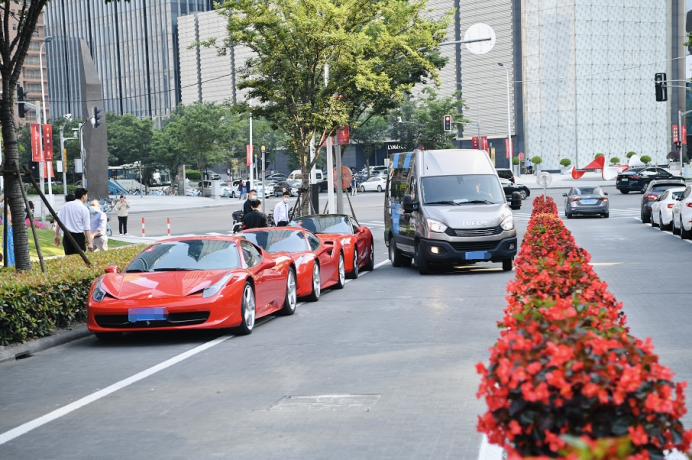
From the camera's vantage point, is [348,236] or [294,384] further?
[348,236]

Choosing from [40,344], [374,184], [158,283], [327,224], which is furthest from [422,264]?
[374,184]

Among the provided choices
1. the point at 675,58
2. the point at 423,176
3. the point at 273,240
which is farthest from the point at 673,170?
the point at 273,240

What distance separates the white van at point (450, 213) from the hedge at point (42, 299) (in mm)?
7642

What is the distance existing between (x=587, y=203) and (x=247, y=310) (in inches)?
1274

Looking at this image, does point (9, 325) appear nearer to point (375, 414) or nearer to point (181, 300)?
point (181, 300)

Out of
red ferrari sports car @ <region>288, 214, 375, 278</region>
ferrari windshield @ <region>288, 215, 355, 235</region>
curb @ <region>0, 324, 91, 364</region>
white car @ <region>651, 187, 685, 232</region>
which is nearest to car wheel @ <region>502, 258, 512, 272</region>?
red ferrari sports car @ <region>288, 214, 375, 278</region>

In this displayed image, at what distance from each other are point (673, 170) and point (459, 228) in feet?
240

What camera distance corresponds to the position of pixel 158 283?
1224 cm

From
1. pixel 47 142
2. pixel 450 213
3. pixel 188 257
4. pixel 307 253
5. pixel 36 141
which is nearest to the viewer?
pixel 188 257

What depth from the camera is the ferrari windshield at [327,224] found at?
67.8ft

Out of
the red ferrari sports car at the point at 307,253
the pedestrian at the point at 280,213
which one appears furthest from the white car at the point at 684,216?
the red ferrari sports car at the point at 307,253

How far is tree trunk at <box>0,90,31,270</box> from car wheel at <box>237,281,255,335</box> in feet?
11.9

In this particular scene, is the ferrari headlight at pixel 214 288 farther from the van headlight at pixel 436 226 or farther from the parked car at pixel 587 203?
the parked car at pixel 587 203

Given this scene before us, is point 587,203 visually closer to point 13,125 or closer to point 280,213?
point 280,213
